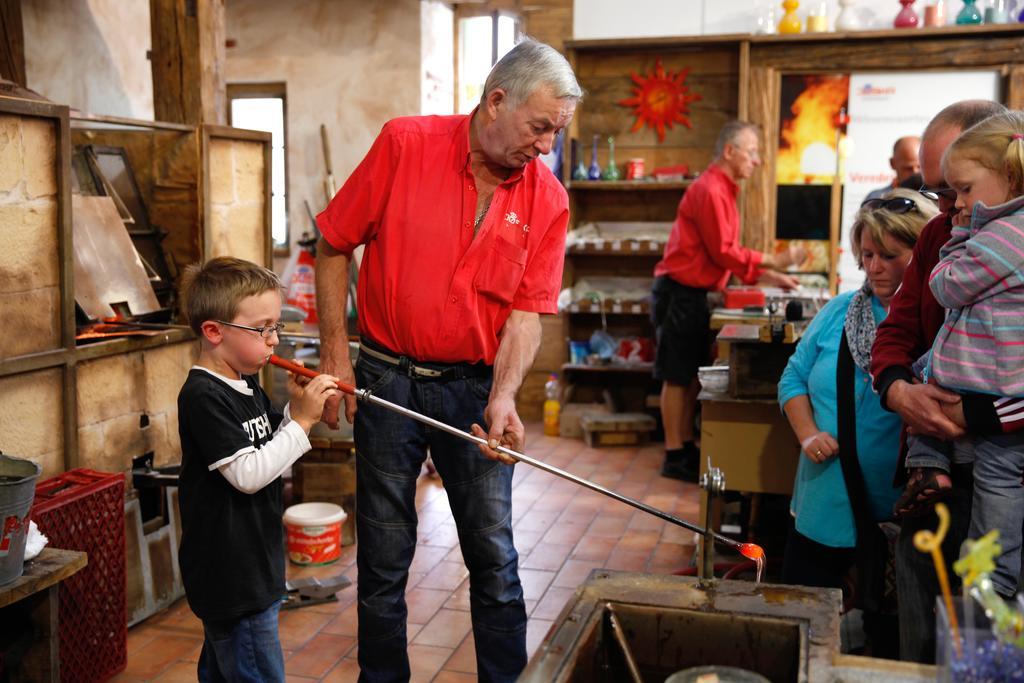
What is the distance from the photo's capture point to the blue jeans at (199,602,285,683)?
2342 millimetres

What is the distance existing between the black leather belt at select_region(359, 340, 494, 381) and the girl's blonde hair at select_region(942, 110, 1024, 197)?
1.20 m

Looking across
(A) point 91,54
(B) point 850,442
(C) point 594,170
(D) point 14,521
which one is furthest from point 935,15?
(D) point 14,521

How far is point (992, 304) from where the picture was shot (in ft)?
6.66

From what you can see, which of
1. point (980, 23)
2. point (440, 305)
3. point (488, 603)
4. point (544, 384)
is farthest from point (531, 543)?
point (980, 23)

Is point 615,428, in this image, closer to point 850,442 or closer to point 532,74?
point 850,442

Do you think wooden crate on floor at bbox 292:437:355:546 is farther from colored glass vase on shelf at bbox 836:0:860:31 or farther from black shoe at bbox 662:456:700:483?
colored glass vase on shelf at bbox 836:0:860:31

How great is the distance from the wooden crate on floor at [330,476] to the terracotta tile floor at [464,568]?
20cm

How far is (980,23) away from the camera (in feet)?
20.2

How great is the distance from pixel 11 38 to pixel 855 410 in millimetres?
4913

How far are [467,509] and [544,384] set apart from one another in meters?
4.42

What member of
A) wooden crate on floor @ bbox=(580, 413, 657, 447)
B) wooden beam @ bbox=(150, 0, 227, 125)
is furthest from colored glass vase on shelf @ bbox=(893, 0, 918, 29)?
wooden beam @ bbox=(150, 0, 227, 125)

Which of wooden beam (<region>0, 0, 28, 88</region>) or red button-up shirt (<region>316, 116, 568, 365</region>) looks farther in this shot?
wooden beam (<region>0, 0, 28, 88</region>)

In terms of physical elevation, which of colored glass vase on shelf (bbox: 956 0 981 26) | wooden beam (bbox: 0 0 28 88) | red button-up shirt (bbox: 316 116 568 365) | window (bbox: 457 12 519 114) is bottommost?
red button-up shirt (bbox: 316 116 568 365)

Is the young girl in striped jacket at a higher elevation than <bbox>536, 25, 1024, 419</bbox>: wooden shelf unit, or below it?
below
